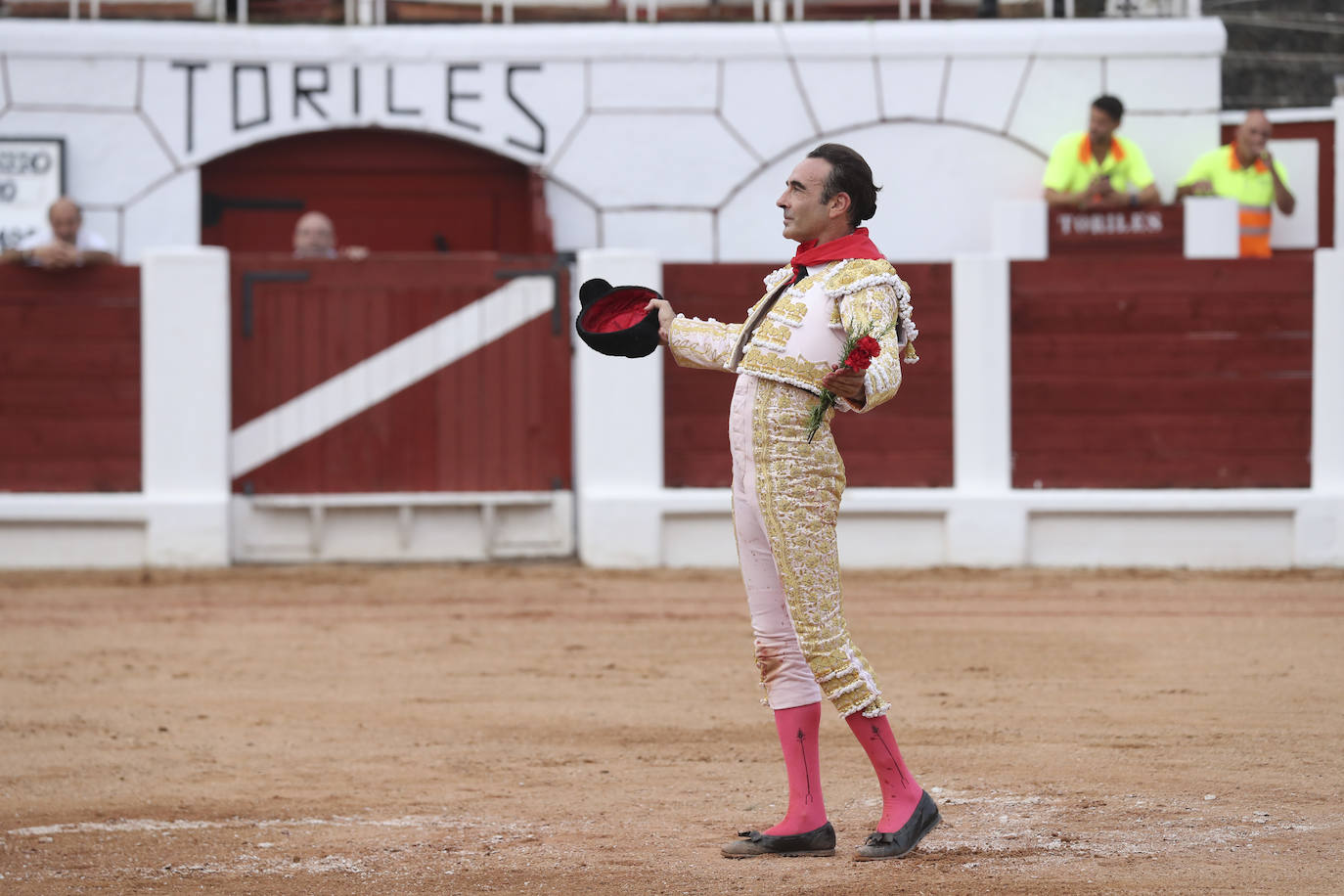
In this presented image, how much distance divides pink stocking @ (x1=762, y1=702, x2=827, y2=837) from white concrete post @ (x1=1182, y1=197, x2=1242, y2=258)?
22.9ft

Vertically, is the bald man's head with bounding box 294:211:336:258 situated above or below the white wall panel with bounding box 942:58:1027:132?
below

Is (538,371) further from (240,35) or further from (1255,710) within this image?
(1255,710)

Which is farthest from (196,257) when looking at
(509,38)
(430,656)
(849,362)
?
(849,362)

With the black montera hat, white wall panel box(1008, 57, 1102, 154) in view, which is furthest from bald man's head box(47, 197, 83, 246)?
the black montera hat

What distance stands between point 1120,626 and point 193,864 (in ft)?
15.2

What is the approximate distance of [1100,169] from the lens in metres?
10.4

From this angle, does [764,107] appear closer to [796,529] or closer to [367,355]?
[367,355]

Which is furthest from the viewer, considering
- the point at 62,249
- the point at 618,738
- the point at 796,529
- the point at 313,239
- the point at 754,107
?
the point at 754,107

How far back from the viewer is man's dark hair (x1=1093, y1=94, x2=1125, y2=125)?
10086mm

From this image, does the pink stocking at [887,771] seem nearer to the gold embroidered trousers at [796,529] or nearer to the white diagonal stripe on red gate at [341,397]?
the gold embroidered trousers at [796,529]

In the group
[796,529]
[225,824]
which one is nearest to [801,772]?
[796,529]

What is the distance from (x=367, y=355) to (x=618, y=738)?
4.70 meters

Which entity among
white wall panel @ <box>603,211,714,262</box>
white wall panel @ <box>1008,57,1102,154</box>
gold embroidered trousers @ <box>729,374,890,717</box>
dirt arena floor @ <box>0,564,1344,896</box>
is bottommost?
dirt arena floor @ <box>0,564,1344,896</box>

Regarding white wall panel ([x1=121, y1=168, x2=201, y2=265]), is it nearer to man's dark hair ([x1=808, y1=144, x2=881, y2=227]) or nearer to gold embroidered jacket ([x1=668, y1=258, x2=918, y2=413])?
gold embroidered jacket ([x1=668, y1=258, x2=918, y2=413])
